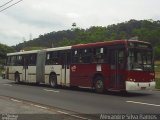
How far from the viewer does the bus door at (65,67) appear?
1002 inches

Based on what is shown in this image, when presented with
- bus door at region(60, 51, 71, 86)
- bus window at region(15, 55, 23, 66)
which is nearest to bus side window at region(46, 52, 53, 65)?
bus door at region(60, 51, 71, 86)

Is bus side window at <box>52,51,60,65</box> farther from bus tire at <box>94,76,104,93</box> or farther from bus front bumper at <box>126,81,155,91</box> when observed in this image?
bus front bumper at <box>126,81,155,91</box>

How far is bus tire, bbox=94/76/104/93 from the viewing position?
21953mm

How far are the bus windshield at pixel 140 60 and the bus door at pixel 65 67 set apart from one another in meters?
5.94

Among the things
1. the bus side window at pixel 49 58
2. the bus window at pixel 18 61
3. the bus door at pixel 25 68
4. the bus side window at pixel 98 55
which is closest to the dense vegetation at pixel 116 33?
the bus window at pixel 18 61

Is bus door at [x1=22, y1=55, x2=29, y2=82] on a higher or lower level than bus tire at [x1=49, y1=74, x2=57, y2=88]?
higher

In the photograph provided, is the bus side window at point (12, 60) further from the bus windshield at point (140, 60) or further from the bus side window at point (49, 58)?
the bus windshield at point (140, 60)

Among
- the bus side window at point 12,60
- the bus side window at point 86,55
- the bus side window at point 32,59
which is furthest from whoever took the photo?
the bus side window at point 12,60

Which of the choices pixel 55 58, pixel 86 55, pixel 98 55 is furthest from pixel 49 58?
pixel 98 55

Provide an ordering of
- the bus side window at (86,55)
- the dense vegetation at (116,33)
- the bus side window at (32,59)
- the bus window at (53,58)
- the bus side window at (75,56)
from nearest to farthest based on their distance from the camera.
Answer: the bus side window at (86,55) < the bus side window at (75,56) < the bus window at (53,58) < the bus side window at (32,59) < the dense vegetation at (116,33)

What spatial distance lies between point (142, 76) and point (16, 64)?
50.8ft

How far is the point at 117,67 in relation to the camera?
20641 millimetres

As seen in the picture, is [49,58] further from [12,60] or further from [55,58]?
[12,60]

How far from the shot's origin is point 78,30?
3821 inches
